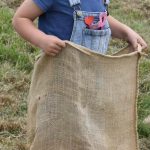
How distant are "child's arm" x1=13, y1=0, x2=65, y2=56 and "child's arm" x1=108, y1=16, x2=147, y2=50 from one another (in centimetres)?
48

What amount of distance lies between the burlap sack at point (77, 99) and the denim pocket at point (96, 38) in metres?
0.09

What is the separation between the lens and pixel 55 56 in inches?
86.4

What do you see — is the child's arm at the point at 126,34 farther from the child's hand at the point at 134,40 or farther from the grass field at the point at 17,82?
the grass field at the point at 17,82

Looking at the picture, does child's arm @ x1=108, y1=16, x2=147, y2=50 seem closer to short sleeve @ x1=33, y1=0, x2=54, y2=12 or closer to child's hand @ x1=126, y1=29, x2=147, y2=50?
child's hand @ x1=126, y1=29, x2=147, y2=50

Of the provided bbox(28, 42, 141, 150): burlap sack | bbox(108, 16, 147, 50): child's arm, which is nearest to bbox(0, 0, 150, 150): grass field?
bbox(28, 42, 141, 150): burlap sack

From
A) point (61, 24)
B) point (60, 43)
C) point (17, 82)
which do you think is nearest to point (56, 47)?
point (60, 43)

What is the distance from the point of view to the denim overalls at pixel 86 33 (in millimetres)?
2203

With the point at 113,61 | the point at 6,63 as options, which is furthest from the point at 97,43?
the point at 6,63

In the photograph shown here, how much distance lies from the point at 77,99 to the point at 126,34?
0.48m

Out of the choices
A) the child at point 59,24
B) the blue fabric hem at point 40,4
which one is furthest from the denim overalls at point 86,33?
the blue fabric hem at point 40,4

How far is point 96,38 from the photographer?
2289mm

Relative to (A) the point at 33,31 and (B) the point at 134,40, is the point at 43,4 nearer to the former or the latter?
(A) the point at 33,31

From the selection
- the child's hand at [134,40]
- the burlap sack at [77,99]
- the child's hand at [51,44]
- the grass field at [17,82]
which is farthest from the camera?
the grass field at [17,82]

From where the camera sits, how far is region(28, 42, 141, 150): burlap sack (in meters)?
2.20
